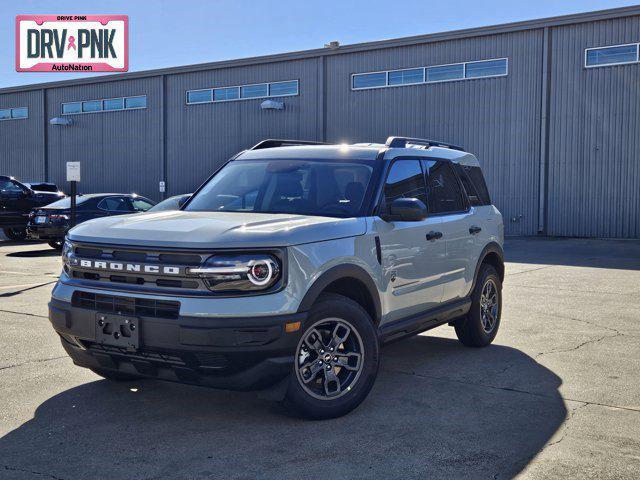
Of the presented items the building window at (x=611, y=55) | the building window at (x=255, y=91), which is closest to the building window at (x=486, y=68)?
the building window at (x=611, y=55)

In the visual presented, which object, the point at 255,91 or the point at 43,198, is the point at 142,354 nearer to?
the point at 43,198

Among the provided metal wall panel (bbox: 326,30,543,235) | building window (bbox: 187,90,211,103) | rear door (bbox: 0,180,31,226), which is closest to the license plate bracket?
rear door (bbox: 0,180,31,226)

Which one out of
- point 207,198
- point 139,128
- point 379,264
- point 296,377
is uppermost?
point 139,128

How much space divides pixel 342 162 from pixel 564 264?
37.2ft

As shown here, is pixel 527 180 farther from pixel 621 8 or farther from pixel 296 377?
pixel 296 377

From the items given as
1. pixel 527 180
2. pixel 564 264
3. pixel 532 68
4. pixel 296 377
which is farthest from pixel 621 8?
pixel 296 377

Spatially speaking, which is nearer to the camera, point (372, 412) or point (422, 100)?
point (372, 412)

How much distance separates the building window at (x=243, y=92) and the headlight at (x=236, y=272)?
2513 centimetres

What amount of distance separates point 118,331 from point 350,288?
5.31ft

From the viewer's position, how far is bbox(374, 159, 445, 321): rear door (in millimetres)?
5395

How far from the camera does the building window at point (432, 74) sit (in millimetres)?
24422

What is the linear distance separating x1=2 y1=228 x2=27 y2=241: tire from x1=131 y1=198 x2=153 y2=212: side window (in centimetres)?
409

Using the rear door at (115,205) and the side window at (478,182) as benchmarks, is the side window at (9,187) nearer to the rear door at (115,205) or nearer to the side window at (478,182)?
the rear door at (115,205)

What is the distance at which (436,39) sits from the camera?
2517cm
